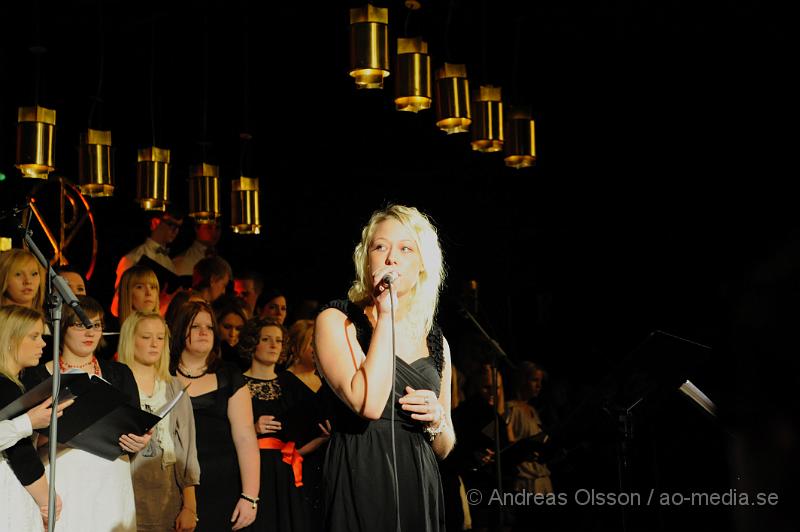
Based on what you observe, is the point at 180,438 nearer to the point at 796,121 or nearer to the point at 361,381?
the point at 361,381

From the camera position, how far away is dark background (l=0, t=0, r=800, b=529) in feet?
25.0

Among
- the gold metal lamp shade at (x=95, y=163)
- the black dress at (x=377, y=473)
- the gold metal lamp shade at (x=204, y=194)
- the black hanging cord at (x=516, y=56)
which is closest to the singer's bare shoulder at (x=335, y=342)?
the black dress at (x=377, y=473)

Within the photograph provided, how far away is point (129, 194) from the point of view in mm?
9039

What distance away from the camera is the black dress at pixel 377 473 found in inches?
99.2

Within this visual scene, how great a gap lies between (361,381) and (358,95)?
6814 millimetres

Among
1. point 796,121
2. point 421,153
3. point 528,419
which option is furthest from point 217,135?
point 796,121

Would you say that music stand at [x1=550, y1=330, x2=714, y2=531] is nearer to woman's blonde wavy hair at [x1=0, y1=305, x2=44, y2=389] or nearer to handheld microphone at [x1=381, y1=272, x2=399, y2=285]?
handheld microphone at [x1=381, y1=272, x2=399, y2=285]

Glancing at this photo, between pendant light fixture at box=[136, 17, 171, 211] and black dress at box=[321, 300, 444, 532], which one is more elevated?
pendant light fixture at box=[136, 17, 171, 211]

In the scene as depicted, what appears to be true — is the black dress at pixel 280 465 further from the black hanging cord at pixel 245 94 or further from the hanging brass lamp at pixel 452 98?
the black hanging cord at pixel 245 94

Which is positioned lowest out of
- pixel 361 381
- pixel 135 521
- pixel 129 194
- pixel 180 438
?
pixel 135 521

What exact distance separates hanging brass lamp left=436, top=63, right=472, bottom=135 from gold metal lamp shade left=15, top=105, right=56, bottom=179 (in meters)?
2.42

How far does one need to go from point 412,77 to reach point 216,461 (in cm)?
238

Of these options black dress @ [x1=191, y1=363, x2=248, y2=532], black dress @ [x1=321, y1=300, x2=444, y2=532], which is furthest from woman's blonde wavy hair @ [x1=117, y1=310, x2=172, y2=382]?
black dress @ [x1=321, y1=300, x2=444, y2=532]

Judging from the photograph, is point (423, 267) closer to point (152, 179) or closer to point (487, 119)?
point (487, 119)
